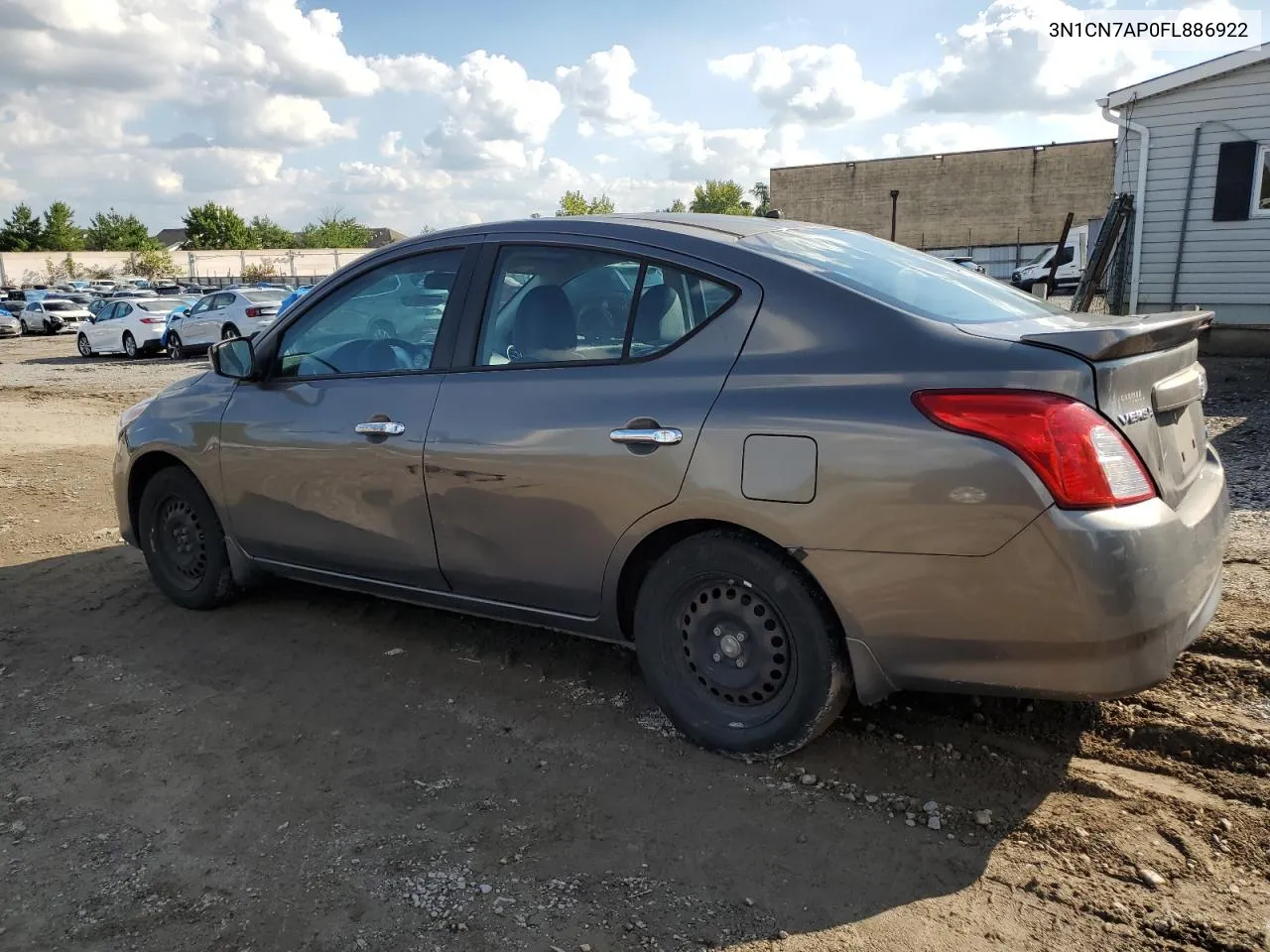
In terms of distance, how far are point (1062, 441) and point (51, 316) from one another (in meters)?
42.0

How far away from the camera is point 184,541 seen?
485cm

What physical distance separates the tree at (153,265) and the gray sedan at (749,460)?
7690cm

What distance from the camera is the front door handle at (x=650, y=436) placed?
9.95 ft

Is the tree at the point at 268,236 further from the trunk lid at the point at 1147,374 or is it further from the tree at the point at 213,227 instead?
the trunk lid at the point at 1147,374

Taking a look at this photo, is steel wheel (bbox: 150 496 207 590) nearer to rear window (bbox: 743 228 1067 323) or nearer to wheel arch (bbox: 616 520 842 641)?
wheel arch (bbox: 616 520 842 641)

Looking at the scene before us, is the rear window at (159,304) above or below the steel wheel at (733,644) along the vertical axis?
above

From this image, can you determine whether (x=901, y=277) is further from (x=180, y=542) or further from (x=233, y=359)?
(x=180, y=542)

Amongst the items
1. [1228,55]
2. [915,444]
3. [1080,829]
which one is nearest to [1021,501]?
[915,444]

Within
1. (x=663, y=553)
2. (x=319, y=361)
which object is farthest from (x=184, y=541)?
(x=663, y=553)

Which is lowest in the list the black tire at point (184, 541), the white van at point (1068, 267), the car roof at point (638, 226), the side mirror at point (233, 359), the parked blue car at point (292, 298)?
the black tire at point (184, 541)

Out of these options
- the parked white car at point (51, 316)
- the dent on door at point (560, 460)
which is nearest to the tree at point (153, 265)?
the parked white car at point (51, 316)

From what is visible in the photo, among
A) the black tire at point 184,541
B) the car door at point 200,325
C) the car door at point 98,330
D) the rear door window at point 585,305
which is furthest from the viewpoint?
the car door at point 98,330

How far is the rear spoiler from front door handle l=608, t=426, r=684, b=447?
1.05 metres

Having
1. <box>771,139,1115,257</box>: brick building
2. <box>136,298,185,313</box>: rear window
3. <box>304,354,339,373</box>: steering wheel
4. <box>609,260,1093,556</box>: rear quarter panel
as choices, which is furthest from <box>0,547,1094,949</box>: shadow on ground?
<box>771,139,1115,257</box>: brick building
